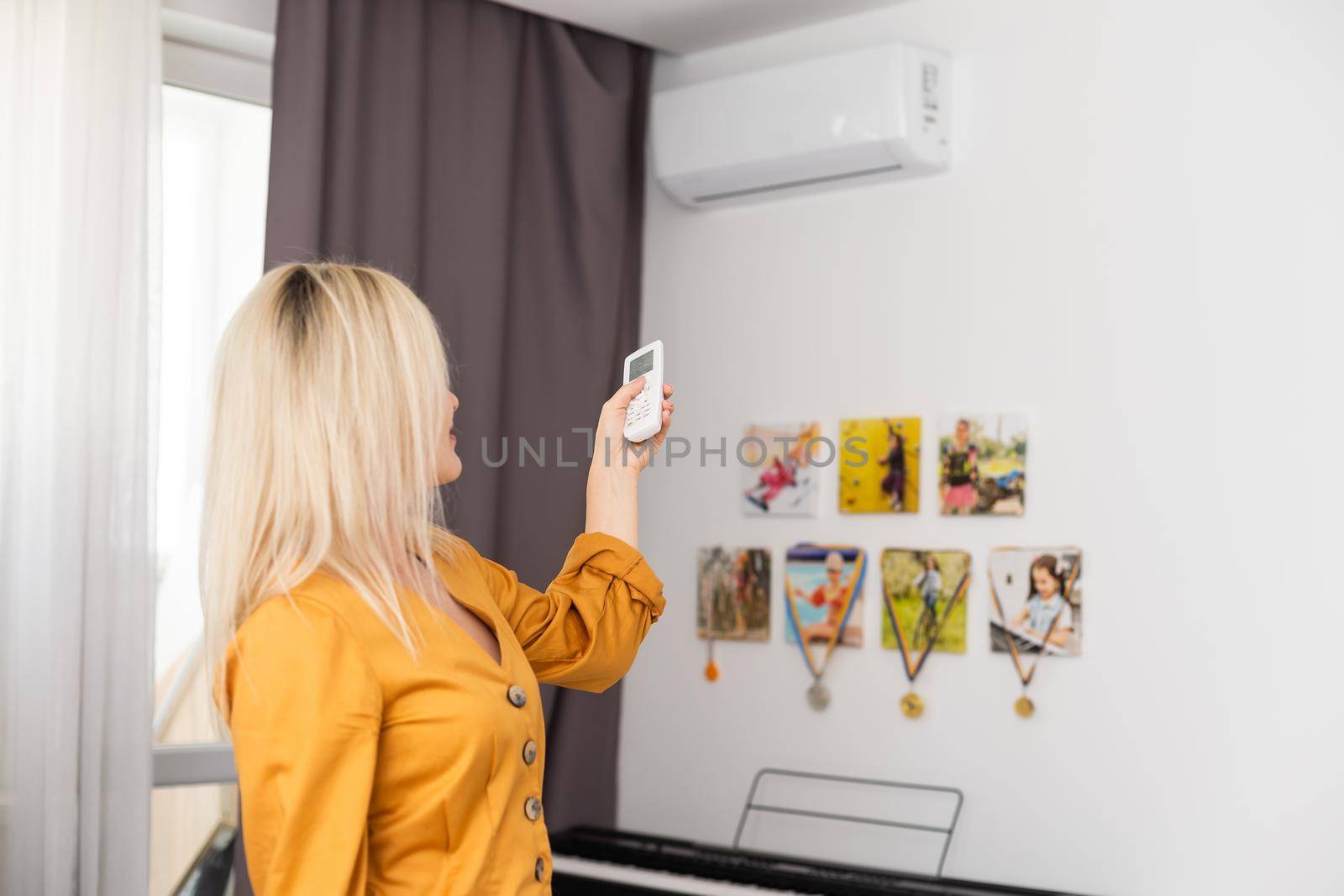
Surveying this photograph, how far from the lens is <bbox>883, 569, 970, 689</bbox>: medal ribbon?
2.46 m

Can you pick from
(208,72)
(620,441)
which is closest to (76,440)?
(208,72)

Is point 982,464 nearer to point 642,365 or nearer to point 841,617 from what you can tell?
point 841,617

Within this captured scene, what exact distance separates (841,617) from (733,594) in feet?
0.90

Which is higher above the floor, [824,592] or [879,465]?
[879,465]

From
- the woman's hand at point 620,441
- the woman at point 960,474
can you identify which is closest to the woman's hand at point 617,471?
the woman's hand at point 620,441

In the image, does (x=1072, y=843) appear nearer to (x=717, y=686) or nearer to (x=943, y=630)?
(x=943, y=630)

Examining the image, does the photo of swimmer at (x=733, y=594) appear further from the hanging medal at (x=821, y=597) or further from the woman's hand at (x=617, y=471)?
the woman's hand at (x=617, y=471)

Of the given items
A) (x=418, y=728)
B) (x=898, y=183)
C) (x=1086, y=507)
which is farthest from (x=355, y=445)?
(x=898, y=183)

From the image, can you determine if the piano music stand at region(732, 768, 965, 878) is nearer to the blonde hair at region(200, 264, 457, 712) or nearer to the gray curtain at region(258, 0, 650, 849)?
the gray curtain at region(258, 0, 650, 849)

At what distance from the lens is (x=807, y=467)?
8.88 feet

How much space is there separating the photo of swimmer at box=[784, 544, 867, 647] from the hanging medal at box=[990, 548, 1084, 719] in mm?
297

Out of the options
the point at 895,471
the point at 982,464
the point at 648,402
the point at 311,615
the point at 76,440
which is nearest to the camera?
the point at 311,615

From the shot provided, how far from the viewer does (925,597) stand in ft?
8.25

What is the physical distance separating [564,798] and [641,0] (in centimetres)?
168
